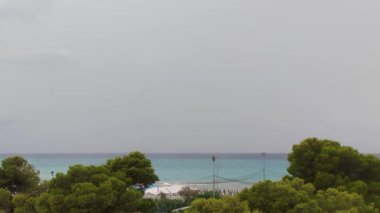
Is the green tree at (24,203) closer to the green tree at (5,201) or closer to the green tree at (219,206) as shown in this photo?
the green tree at (5,201)

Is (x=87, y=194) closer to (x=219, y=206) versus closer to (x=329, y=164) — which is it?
(x=219, y=206)

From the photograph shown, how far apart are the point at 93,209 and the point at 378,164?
519 inches

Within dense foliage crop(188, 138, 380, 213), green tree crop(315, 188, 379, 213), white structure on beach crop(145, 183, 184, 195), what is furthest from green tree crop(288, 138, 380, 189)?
white structure on beach crop(145, 183, 184, 195)

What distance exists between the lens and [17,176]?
25.4 metres

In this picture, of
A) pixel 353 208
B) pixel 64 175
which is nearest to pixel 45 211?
pixel 64 175

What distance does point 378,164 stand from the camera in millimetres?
22438

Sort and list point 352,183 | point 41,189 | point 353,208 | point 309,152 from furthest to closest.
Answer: point 41,189 < point 309,152 < point 352,183 < point 353,208

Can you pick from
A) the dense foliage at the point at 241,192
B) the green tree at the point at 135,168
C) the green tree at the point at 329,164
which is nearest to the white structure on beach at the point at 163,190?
the dense foliage at the point at 241,192

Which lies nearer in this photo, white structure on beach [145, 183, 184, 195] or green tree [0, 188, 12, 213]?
green tree [0, 188, 12, 213]

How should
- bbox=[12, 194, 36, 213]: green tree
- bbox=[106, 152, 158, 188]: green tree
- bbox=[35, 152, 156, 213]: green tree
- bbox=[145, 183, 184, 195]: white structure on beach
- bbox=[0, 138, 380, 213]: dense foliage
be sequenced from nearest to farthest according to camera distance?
bbox=[0, 138, 380, 213]: dense foliage < bbox=[35, 152, 156, 213]: green tree < bbox=[12, 194, 36, 213]: green tree < bbox=[106, 152, 158, 188]: green tree < bbox=[145, 183, 184, 195]: white structure on beach

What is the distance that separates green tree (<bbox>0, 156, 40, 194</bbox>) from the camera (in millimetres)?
25094

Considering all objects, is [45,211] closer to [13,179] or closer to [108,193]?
[108,193]

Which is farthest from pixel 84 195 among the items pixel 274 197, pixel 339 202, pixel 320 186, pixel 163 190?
pixel 163 190

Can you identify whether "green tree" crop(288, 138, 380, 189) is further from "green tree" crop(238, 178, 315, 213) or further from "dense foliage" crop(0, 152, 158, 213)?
"dense foliage" crop(0, 152, 158, 213)
